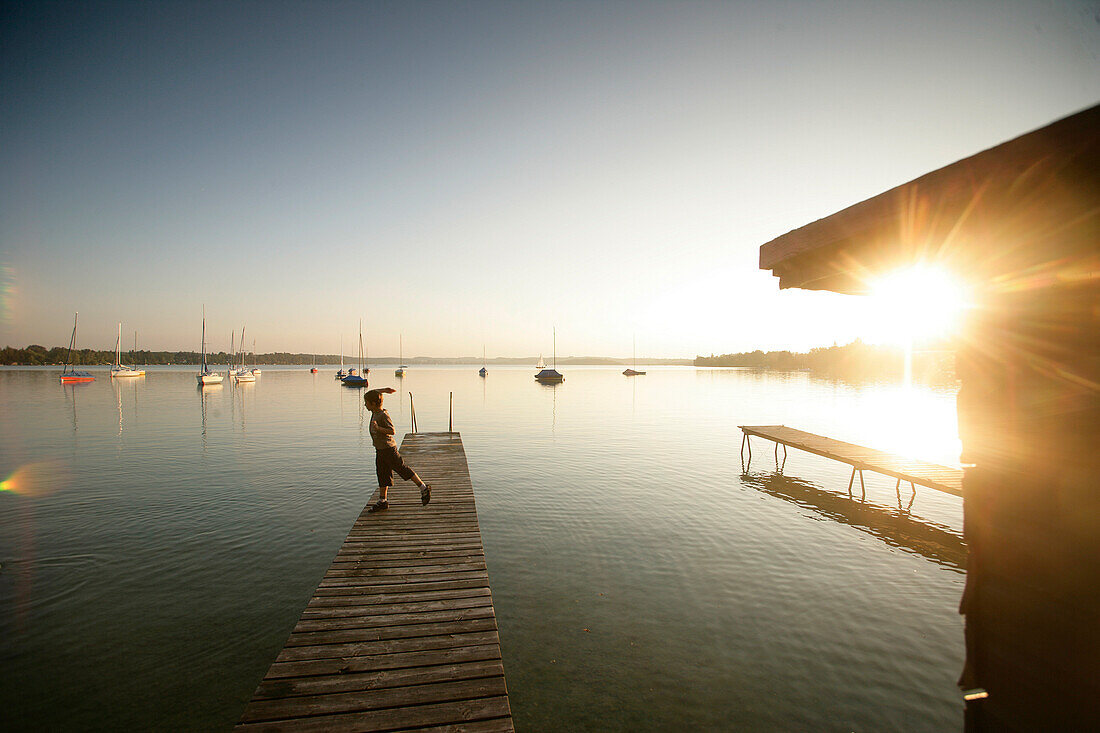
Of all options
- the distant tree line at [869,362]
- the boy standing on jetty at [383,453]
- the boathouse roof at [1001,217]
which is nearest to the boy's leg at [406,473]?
the boy standing on jetty at [383,453]

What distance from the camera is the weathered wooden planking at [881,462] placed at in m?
13.1

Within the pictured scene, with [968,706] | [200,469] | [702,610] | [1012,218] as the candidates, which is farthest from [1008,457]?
[200,469]

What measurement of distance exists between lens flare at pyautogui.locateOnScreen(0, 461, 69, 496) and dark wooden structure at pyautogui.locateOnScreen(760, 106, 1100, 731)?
23578mm

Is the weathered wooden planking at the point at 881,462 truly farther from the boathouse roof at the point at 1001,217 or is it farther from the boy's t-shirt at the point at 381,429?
the boy's t-shirt at the point at 381,429

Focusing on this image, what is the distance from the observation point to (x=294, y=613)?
8500 millimetres

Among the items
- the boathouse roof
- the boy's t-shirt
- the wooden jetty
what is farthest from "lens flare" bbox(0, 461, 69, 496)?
the boathouse roof

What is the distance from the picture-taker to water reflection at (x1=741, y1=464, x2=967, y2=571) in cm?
1162

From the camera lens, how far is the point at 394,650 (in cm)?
516

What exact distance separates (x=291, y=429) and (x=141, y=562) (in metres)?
22.9

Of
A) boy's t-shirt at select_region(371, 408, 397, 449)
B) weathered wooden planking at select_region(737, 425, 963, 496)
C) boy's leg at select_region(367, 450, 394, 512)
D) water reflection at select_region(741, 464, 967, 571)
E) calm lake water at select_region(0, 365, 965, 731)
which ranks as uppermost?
boy's t-shirt at select_region(371, 408, 397, 449)

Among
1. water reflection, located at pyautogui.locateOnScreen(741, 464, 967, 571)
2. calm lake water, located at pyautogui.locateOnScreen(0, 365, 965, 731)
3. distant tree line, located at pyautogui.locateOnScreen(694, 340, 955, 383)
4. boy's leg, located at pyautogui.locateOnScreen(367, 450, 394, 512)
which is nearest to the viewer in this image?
calm lake water, located at pyautogui.locateOnScreen(0, 365, 965, 731)

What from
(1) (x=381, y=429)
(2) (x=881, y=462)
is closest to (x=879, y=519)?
(2) (x=881, y=462)

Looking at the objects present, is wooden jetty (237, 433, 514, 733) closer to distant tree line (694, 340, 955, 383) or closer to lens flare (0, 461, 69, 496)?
lens flare (0, 461, 69, 496)

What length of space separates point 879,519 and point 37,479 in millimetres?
29439
